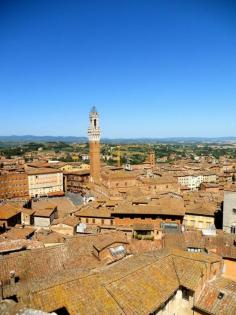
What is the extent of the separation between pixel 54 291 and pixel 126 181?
59271 mm

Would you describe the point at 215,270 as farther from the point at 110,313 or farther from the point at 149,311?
the point at 110,313

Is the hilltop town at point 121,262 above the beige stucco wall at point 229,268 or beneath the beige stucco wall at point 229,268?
above

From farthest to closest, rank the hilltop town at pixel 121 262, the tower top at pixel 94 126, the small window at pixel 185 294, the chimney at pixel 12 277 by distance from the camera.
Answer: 1. the tower top at pixel 94 126
2. the chimney at pixel 12 277
3. the small window at pixel 185 294
4. the hilltop town at pixel 121 262

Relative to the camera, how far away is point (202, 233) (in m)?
28.0

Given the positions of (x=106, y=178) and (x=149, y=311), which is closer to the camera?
(x=149, y=311)

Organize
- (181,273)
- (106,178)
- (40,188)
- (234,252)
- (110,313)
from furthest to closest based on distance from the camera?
(40,188), (106,178), (234,252), (181,273), (110,313)

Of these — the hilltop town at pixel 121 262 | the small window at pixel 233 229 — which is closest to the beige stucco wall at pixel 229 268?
the hilltop town at pixel 121 262

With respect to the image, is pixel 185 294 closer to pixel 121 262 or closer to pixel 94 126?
pixel 121 262

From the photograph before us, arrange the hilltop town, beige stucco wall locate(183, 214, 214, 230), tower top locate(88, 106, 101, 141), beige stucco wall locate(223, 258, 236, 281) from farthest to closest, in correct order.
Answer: tower top locate(88, 106, 101, 141)
beige stucco wall locate(183, 214, 214, 230)
beige stucco wall locate(223, 258, 236, 281)
the hilltop town

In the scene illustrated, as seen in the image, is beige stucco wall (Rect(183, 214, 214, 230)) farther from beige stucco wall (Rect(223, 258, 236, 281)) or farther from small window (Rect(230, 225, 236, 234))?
beige stucco wall (Rect(223, 258, 236, 281))

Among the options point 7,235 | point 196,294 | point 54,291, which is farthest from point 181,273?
point 7,235

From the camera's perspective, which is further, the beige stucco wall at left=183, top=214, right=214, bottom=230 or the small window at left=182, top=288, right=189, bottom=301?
the beige stucco wall at left=183, top=214, right=214, bottom=230

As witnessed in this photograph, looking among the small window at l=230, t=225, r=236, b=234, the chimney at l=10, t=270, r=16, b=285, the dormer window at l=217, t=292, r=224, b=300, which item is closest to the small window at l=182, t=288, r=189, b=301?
the dormer window at l=217, t=292, r=224, b=300

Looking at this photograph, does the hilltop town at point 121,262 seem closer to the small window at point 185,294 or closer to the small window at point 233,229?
the small window at point 185,294
